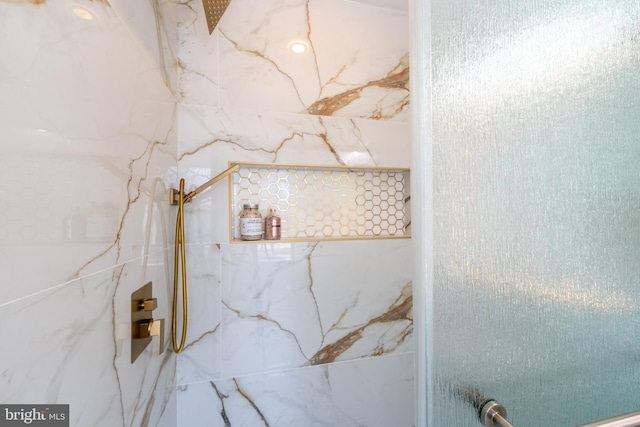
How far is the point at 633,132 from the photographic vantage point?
0.53m

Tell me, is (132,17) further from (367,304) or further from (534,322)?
(367,304)

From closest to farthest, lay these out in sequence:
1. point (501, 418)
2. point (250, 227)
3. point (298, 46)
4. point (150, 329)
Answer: point (501, 418)
point (150, 329)
point (250, 227)
point (298, 46)

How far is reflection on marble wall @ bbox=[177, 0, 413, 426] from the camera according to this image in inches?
45.5

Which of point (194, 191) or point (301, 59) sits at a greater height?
point (301, 59)

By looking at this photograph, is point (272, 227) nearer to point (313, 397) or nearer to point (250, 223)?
point (250, 223)

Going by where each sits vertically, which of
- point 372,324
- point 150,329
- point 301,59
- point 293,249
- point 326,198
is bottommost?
point 372,324

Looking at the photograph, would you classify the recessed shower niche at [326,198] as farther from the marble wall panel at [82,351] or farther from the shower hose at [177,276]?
the marble wall panel at [82,351]

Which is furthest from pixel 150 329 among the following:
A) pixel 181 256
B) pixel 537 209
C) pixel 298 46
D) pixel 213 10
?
pixel 298 46

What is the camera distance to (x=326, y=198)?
133 cm

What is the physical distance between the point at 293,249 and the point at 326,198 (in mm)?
296

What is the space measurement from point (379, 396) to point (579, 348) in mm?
A: 1055

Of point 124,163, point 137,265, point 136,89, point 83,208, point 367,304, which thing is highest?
point 136,89

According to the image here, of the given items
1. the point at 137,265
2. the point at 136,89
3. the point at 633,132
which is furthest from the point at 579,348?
the point at 136,89

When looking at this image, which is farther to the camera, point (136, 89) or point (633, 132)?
point (136, 89)
